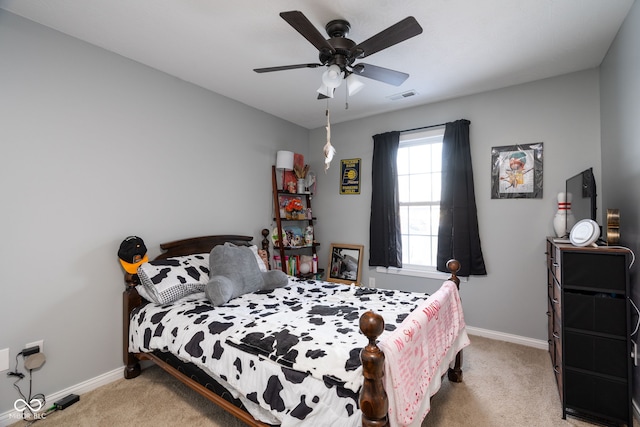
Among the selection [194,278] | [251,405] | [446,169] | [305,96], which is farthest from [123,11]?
[446,169]

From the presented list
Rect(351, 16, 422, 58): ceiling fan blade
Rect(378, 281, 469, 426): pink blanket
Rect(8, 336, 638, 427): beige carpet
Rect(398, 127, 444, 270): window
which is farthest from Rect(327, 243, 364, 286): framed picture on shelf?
Rect(351, 16, 422, 58): ceiling fan blade

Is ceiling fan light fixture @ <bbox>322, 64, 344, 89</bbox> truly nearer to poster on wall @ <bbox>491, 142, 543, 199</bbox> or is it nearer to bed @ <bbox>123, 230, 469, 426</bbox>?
bed @ <bbox>123, 230, 469, 426</bbox>

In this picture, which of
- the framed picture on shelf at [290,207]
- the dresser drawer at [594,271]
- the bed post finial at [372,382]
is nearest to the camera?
the bed post finial at [372,382]

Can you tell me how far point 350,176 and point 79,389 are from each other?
3394 mm

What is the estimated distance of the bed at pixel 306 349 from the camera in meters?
1.20

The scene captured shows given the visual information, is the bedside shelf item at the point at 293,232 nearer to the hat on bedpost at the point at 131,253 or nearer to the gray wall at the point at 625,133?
the hat on bedpost at the point at 131,253

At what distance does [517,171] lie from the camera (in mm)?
2877

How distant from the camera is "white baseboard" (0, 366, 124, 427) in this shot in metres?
Result: 1.79

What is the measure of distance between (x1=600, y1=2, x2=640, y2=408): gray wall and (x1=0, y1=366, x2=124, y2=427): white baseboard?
12.0 feet

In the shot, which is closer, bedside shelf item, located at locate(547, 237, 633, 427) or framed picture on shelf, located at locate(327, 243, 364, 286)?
bedside shelf item, located at locate(547, 237, 633, 427)

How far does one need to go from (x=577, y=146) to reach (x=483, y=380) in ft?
7.31

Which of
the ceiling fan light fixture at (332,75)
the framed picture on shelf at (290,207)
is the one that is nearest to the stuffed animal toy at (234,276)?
the framed picture on shelf at (290,207)

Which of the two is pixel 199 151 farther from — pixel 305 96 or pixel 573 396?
pixel 573 396

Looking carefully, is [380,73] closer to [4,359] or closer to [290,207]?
[290,207]
